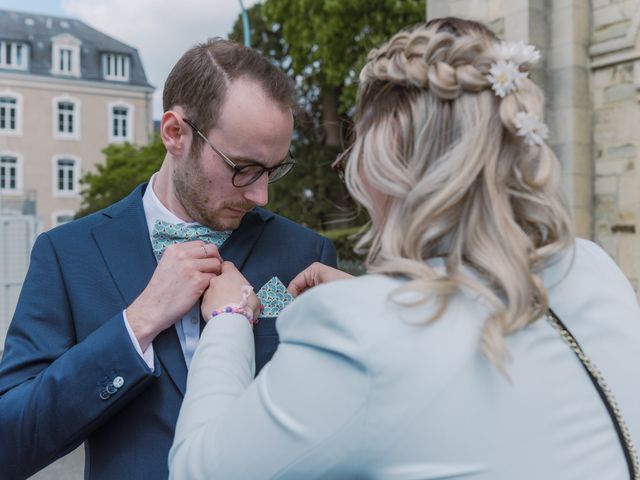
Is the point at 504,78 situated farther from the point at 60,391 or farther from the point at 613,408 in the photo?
the point at 60,391

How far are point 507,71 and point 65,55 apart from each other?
A: 47037mm

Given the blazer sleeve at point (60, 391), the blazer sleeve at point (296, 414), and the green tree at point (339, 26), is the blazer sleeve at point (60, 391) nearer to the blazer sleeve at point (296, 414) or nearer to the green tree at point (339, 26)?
the blazer sleeve at point (296, 414)

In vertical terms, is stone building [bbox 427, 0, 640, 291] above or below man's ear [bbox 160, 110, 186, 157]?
above

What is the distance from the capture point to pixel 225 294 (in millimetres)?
1809

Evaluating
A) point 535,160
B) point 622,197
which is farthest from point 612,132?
point 535,160

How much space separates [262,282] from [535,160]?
42.6 inches

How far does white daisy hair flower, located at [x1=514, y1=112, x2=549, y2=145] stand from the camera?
130 cm

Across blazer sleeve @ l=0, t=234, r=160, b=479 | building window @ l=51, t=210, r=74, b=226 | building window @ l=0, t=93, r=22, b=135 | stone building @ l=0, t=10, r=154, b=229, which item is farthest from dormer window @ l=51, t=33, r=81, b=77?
blazer sleeve @ l=0, t=234, r=160, b=479

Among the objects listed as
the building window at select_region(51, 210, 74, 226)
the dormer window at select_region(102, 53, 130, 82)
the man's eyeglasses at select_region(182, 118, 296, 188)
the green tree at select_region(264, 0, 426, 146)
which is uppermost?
the dormer window at select_region(102, 53, 130, 82)

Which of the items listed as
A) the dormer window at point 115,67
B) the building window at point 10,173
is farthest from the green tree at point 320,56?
the dormer window at point 115,67

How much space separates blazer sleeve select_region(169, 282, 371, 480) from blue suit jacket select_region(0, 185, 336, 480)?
55 cm

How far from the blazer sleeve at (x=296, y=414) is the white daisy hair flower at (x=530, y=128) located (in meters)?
0.45

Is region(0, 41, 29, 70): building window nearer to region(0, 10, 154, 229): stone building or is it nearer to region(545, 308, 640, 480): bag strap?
region(0, 10, 154, 229): stone building

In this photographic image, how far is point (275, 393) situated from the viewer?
124 cm
